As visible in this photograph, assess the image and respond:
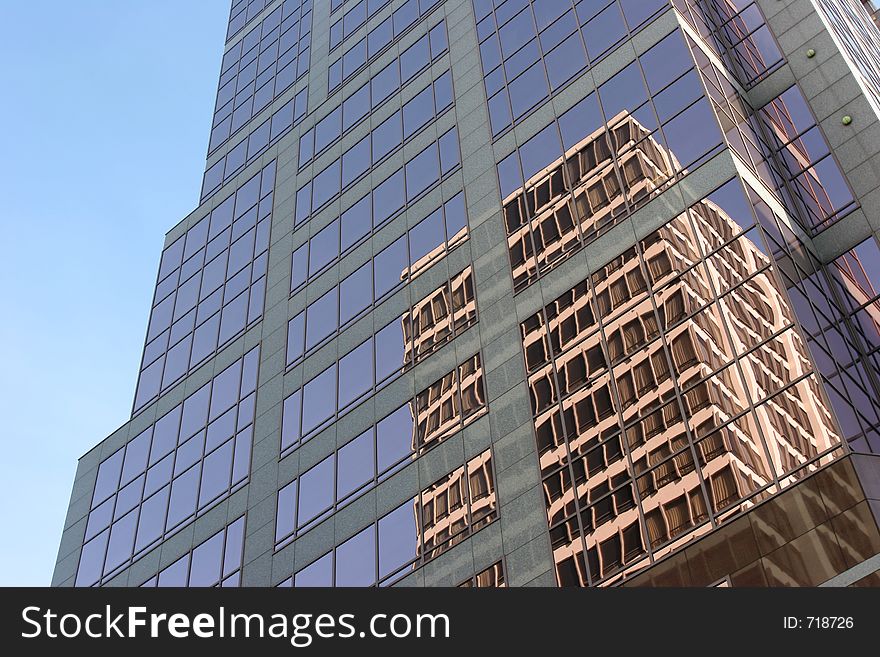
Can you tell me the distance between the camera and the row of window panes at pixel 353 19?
207 ft

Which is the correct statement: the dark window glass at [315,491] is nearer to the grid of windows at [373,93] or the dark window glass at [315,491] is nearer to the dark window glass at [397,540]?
the dark window glass at [397,540]

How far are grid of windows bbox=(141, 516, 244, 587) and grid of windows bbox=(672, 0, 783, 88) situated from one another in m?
25.2

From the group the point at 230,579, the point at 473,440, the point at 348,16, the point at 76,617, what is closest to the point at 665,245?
the point at 473,440

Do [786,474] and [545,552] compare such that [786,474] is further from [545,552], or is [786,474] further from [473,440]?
[473,440]

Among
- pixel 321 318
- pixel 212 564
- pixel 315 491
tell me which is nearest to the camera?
pixel 315 491

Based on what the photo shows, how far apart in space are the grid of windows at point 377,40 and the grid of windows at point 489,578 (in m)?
32.4

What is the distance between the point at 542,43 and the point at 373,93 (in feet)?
40.1

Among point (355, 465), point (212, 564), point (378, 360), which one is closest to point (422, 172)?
point (378, 360)

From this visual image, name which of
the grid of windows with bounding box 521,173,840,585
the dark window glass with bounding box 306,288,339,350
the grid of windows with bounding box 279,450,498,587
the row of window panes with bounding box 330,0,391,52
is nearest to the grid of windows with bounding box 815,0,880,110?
the grid of windows with bounding box 521,173,840,585

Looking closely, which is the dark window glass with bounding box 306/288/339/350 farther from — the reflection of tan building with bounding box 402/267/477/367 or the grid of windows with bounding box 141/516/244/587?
the grid of windows with bounding box 141/516/244/587

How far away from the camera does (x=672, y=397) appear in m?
32.6

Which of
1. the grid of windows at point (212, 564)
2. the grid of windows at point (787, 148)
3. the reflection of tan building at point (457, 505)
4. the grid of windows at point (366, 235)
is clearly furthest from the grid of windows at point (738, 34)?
the grid of windows at point (212, 564)

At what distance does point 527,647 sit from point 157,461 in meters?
36.8

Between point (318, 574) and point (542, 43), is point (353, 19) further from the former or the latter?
point (318, 574)
